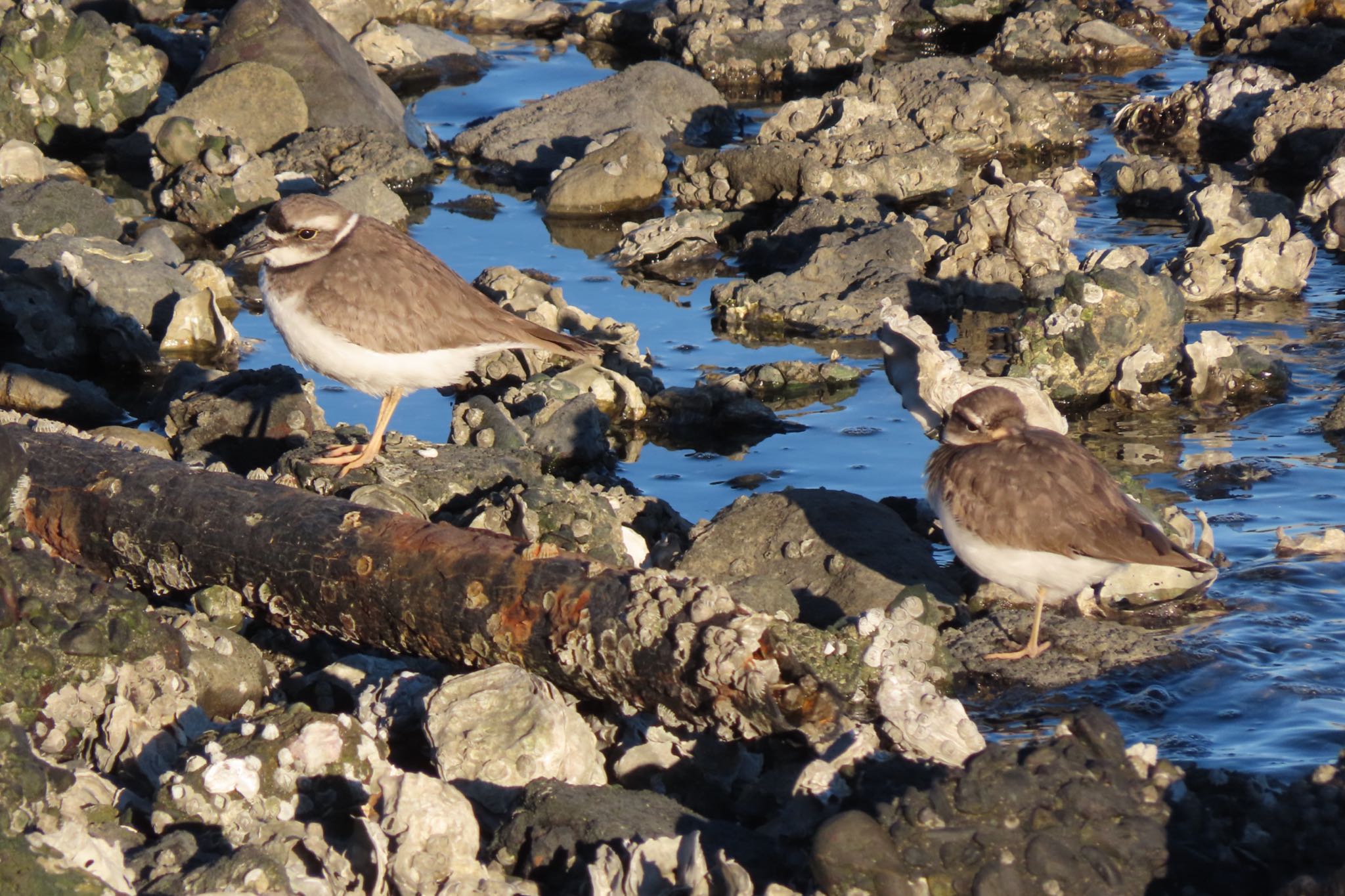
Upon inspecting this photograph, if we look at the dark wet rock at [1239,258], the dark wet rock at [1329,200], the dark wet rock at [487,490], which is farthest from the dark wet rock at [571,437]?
the dark wet rock at [1329,200]

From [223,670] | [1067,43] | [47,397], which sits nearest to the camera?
[223,670]

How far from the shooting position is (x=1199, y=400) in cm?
1012

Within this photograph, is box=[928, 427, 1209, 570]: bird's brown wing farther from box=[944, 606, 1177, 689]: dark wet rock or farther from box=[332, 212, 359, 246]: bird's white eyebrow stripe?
box=[332, 212, 359, 246]: bird's white eyebrow stripe

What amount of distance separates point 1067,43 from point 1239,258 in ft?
25.5

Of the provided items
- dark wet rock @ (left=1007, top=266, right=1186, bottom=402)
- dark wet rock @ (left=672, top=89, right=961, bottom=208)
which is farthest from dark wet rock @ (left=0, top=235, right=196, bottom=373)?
dark wet rock @ (left=1007, top=266, right=1186, bottom=402)

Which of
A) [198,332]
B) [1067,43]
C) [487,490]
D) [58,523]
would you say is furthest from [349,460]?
[1067,43]

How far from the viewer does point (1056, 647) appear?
7.00m

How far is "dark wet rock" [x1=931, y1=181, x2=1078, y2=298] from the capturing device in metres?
11.9

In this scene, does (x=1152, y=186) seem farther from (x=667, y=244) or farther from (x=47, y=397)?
(x=47, y=397)

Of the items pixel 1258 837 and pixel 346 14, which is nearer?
pixel 1258 837

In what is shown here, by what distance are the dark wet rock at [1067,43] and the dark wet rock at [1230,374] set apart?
9010 mm

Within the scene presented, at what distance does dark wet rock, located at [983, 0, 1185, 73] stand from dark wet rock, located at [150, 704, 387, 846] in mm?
15037

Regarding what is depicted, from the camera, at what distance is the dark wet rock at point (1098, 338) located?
10.1 metres

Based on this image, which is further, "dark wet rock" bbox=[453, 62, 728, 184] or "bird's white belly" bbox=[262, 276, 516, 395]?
"dark wet rock" bbox=[453, 62, 728, 184]
